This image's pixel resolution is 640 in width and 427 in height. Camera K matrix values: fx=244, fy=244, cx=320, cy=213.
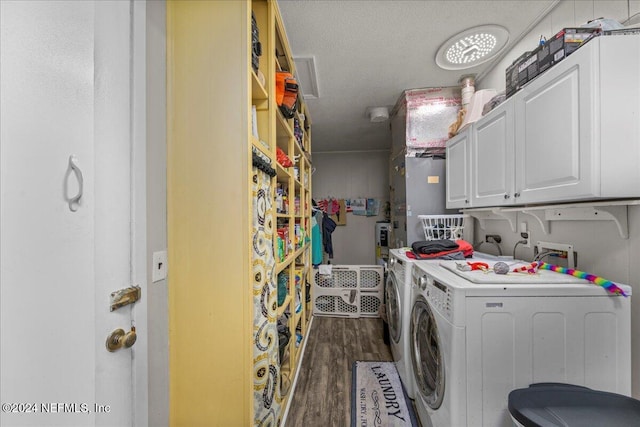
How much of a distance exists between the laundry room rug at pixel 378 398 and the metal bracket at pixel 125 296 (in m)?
1.51

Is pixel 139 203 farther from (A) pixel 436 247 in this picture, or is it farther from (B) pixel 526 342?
(A) pixel 436 247

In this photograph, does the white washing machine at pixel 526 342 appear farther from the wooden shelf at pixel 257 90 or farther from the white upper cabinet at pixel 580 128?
the wooden shelf at pixel 257 90

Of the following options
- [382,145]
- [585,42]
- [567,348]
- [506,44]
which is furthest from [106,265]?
[382,145]

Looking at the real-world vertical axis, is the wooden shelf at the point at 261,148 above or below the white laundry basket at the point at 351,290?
above

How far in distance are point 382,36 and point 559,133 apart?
1.21 metres

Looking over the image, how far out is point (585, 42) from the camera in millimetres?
1010

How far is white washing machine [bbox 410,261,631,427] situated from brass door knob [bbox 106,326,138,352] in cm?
116

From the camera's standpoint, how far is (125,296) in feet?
2.47

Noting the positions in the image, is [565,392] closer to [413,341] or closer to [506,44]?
[413,341]

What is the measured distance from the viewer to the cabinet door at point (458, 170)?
74.6 inches

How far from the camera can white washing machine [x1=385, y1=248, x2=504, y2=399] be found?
164 cm

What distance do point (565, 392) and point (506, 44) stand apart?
2.10 metres

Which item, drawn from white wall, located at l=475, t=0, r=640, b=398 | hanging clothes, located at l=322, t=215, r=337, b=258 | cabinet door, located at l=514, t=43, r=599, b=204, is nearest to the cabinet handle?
cabinet door, located at l=514, t=43, r=599, b=204

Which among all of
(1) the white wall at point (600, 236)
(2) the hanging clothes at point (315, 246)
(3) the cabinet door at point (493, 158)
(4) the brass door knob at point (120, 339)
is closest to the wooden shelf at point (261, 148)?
(4) the brass door knob at point (120, 339)
